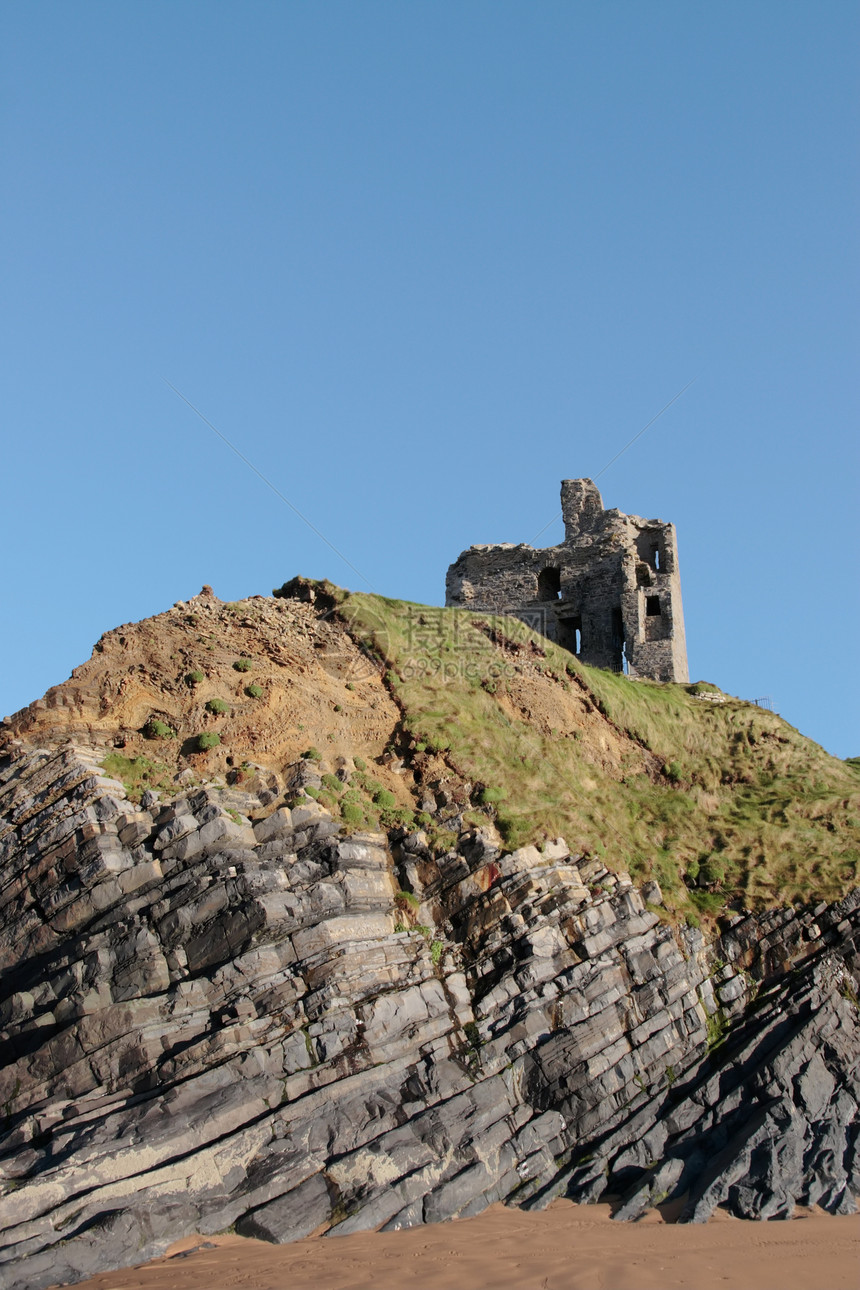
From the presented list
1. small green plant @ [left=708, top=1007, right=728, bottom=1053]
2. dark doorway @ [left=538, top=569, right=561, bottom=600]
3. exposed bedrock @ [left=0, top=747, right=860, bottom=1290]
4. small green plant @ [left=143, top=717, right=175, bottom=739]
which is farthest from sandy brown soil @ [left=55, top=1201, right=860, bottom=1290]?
dark doorway @ [left=538, top=569, right=561, bottom=600]

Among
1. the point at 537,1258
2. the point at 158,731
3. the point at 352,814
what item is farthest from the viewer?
the point at 158,731

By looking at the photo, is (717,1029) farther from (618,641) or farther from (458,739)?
(618,641)

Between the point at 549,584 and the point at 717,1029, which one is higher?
the point at 549,584

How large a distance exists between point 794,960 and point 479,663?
1277 centimetres

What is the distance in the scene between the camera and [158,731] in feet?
84.6

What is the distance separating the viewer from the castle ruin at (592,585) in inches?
1738

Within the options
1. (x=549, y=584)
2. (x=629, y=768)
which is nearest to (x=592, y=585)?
(x=549, y=584)

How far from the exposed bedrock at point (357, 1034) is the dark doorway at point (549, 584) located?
23.0m

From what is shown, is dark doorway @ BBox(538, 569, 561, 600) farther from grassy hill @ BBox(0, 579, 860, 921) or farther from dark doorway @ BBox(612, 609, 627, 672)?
grassy hill @ BBox(0, 579, 860, 921)

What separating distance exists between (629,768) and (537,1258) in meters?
17.9

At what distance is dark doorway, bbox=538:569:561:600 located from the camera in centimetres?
4706

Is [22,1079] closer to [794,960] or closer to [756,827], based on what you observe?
[794,960]

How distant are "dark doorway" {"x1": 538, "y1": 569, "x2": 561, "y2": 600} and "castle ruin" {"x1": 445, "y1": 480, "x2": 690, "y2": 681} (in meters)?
0.05

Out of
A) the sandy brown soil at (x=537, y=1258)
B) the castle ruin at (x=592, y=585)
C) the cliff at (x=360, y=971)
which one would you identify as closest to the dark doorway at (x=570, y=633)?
the castle ruin at (x=592, y=585)
